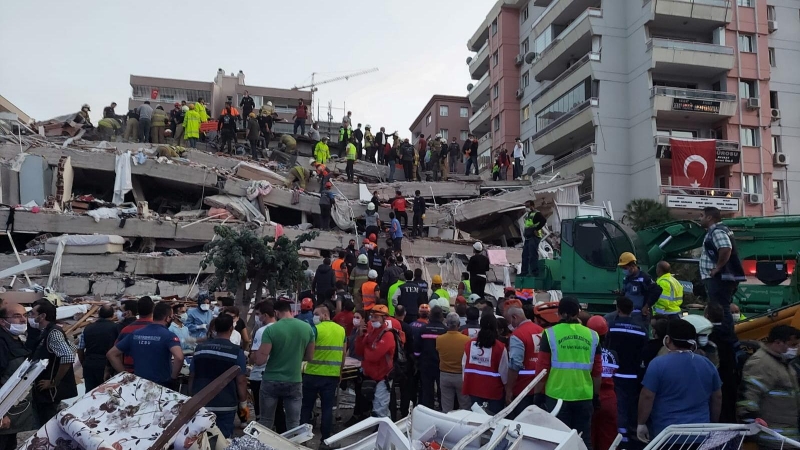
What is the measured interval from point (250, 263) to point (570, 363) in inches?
331

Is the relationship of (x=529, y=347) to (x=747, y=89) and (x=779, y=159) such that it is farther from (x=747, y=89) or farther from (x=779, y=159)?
(x=747, y=89)

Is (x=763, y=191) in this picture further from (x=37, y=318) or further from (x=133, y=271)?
(x=37, y=318)

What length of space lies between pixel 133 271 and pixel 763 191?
29.4 meters

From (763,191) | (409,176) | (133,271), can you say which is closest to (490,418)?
(133,271)

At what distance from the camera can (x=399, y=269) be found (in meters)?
13.2

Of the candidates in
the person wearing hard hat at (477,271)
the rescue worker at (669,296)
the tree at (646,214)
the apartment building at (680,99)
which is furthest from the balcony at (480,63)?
the rescue worker at (669,296)

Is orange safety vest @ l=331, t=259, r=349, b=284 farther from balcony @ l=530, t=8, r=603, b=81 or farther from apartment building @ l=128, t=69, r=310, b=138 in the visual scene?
apartment building @ l=128, t=69, r=310, b=138

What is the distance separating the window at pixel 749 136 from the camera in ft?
103

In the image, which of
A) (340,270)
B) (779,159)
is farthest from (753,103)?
(340,270)

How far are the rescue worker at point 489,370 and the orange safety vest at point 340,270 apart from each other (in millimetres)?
7254

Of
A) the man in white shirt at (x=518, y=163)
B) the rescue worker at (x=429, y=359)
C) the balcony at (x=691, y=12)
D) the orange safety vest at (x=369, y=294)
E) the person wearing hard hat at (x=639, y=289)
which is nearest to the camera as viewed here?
the rescue worker at (x=429, y=359)

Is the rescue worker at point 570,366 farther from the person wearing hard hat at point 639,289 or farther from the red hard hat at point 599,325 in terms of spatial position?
the person wearing hard hat at point 639,289

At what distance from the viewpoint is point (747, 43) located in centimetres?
3225

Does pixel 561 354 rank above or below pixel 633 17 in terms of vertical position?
below
